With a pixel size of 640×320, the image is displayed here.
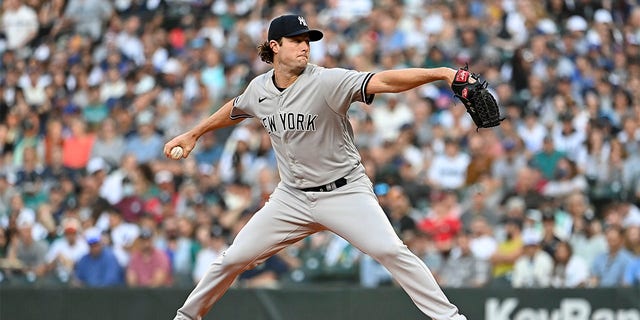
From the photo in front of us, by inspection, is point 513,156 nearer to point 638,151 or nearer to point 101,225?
point 638,151

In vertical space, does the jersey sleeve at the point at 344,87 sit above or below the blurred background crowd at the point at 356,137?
above

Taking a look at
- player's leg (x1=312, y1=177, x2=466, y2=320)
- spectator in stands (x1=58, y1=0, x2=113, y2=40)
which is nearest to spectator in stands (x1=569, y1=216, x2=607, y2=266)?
player's leg (x1=312, y1=177, x2=466, y2=320)

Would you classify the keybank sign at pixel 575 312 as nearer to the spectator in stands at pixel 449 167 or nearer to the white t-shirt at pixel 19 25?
the spectator in stands at pixel 449 167

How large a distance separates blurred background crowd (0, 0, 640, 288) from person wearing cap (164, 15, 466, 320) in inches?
183

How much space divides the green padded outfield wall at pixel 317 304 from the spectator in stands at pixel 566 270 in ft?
3.70

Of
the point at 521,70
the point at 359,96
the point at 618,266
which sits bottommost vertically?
the point at 618,266

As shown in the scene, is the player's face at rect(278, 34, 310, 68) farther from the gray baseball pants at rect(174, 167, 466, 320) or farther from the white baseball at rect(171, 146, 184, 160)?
the white baseball at rect(171, 146, 184, 160)

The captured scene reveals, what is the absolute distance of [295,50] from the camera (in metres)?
7.33

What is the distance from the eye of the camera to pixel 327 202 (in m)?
7.44

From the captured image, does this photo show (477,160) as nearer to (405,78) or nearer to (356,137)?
(356,137)

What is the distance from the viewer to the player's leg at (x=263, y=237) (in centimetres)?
753

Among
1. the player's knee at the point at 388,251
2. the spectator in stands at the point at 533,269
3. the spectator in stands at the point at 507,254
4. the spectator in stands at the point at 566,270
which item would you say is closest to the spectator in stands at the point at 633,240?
the spectator in stands at the point at 566,270

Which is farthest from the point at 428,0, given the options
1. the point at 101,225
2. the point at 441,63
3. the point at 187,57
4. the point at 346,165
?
the point at 346,165

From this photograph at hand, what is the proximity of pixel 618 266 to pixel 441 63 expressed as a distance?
175 inches
